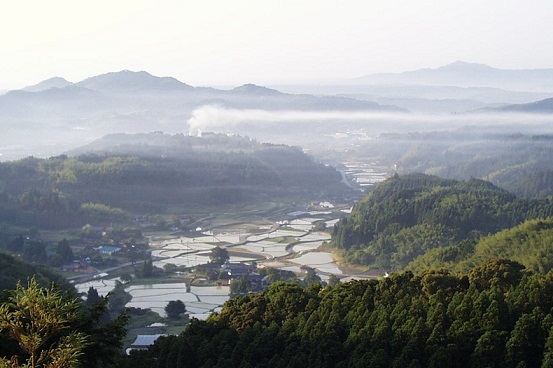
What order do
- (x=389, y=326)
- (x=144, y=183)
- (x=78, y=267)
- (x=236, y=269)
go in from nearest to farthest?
(x=389, y=326), (x=236, y=269), (x=78, y=267), (x=144, y=183)

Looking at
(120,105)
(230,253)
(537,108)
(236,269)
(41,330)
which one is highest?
(120,105)

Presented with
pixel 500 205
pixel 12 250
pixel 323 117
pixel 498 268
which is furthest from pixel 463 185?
pixel 323 117

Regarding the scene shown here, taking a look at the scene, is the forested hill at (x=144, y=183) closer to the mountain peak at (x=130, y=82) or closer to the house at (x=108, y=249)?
the house at (x=108, y=249)

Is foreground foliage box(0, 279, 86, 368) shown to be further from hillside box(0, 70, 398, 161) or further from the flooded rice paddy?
hillside box(0, 70, 398, 161)

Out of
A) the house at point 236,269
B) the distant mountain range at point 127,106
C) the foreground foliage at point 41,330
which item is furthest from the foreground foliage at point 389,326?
the distant mountain range at point 127,106

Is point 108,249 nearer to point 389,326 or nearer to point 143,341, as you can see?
point 143,341

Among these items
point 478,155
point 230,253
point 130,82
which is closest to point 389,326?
point 230,253

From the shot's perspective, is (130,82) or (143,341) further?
(130,82)
